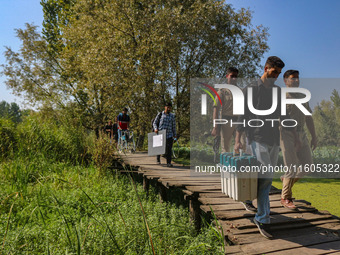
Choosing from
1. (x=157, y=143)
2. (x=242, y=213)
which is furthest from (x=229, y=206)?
(x=157, y=143)

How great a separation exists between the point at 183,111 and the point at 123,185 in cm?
704

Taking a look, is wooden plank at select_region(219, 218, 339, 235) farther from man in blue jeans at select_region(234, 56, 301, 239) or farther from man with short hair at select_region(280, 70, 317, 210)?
man with short hair at select_region(280, 70, 317, 210)

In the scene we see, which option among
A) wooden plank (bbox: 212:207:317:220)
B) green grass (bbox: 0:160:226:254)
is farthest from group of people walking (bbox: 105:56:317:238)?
green grass (bbox: 0:160:226:254)

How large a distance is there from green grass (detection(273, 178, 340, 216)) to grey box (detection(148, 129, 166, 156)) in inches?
141

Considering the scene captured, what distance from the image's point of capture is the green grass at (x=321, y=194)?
231 inches

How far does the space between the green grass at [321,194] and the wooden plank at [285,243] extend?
2.44 m

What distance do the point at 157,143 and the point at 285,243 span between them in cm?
490

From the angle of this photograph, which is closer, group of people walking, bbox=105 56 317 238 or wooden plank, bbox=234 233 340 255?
wooden plank, bbox=234 233 340 255

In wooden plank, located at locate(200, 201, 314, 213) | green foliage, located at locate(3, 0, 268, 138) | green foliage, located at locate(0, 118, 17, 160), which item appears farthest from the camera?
green foliage, located at locate(3, 0, 268, 138)

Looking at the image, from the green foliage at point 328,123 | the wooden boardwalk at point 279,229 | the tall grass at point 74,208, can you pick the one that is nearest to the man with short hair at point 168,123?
the tall grass at point 74,208

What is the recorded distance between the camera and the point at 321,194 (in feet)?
23.2

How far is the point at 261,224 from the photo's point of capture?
3.25 m

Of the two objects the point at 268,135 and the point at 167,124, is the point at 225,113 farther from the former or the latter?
the point at 167,124

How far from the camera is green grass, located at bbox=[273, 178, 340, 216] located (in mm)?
5855
